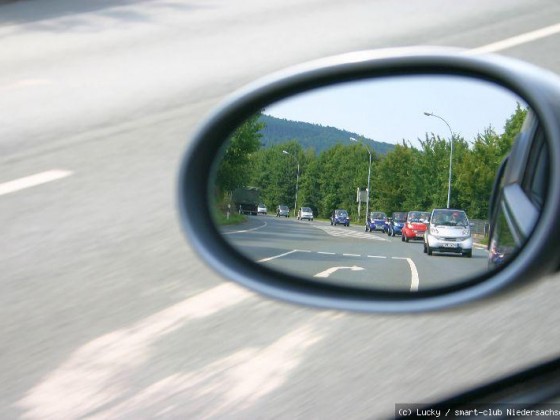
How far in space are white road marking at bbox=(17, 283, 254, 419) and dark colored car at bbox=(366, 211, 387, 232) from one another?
819mm

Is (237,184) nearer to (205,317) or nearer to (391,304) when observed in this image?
(391,304)


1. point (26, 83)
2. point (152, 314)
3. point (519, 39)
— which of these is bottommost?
point (152, 314)

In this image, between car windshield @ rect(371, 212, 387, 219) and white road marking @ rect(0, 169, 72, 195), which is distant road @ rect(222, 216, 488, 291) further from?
white road marking @ rect(0, 169, 72, 195)

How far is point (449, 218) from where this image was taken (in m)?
2.01

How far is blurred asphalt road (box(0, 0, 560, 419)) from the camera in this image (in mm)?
3127

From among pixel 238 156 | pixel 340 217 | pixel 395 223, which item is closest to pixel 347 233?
pixel 340 217

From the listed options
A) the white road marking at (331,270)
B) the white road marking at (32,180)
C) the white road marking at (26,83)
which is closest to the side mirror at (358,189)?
the white road marking at (331,270)

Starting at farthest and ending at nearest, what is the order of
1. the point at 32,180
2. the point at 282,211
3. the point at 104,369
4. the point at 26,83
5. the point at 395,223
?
the point at 26,83 → the point at 32,180 → the point at 104,369 → the point at 282,211 → the point at 395,223

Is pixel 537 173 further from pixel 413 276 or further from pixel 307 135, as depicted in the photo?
pixel 307 135

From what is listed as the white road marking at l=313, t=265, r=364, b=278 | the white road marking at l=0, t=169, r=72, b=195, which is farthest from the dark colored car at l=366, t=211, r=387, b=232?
the white road marking at l=0, t=169, r=72, b=195

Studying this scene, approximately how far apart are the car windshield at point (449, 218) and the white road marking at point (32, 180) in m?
4.37

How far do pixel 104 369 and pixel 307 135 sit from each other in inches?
61.1

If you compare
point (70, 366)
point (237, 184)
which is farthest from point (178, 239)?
point (237, 184)

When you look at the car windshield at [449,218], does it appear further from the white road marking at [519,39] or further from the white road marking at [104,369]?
the white road marking at [519,39]
